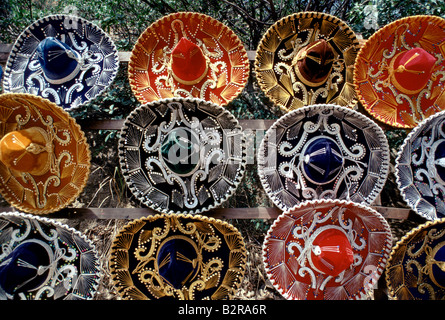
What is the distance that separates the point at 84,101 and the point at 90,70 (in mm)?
186

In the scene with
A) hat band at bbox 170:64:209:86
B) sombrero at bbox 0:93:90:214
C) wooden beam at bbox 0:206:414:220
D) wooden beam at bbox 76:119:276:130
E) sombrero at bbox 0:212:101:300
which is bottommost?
sombrero at bbox 0:212:101:300

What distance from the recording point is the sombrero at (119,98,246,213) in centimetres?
121

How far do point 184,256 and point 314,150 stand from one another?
2.52ft

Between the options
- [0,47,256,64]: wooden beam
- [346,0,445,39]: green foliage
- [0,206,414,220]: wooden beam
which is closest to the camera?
[0,206,414,220]: wooden beam

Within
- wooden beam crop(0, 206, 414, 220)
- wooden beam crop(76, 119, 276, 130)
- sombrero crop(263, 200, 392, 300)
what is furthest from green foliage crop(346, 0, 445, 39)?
sombrero crop(263, 200, 392, 300)

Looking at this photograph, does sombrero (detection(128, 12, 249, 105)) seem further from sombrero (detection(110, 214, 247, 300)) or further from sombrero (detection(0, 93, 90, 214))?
sombrero (detection(110, 214, 247, 300))

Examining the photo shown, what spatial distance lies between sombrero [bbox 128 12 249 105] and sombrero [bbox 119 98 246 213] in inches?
6.2

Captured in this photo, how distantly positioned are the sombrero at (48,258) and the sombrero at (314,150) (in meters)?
0.91

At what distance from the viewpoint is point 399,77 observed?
1312 millimetres

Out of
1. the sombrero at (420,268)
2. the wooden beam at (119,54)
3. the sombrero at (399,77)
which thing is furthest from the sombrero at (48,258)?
the sombrero at (399,77)

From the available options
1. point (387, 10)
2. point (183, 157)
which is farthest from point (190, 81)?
point (387, 10)

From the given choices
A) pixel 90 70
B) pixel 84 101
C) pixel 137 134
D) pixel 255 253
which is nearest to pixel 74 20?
pixel 90 70

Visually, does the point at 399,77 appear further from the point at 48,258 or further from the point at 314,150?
the point at 48,258
